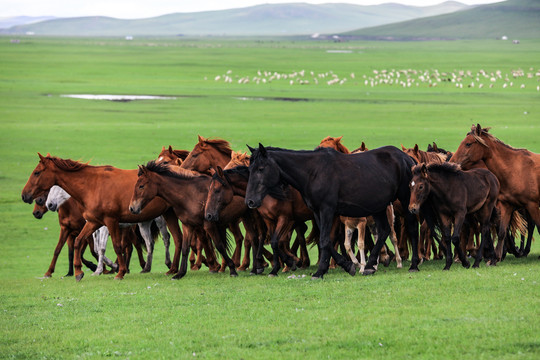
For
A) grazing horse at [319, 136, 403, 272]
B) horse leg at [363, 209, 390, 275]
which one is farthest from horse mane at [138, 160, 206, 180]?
horse leg at [363, 209, 390, 275]

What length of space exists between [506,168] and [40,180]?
737cm

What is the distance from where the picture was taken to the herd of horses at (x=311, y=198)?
12.1 metres

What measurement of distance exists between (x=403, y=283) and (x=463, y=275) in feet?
2.89

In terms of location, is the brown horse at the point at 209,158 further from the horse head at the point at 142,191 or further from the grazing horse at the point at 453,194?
the grazing horse at the point at 453,194

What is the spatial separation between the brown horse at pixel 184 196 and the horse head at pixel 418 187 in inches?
110

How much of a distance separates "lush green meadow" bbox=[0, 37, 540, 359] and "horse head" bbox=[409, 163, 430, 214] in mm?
1006

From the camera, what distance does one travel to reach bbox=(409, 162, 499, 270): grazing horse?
12039 mm

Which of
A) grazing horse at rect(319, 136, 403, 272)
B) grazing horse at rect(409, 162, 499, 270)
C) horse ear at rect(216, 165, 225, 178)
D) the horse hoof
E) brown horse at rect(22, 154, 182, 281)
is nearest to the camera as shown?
grazing horse at rect(409, 162, 499, 270)

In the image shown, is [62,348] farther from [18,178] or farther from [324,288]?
[18,178]

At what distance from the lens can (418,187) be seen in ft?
39.3

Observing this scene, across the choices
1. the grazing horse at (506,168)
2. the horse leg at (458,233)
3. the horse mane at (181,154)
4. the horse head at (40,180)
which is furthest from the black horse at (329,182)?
the horse mane at (181,154)

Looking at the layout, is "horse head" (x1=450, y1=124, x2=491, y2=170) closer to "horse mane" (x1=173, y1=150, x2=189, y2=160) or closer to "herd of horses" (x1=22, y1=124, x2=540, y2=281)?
"herd of horses" (x1=22, y1=124, x2=540, y2=281)

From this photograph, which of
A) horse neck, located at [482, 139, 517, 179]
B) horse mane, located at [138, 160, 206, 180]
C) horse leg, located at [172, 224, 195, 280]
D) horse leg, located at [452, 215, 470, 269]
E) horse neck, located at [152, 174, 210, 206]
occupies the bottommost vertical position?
horse leg, located at [172, 224, 195, 280]

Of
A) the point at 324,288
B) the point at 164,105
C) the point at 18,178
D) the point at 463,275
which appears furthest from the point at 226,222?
the point at 164,105
